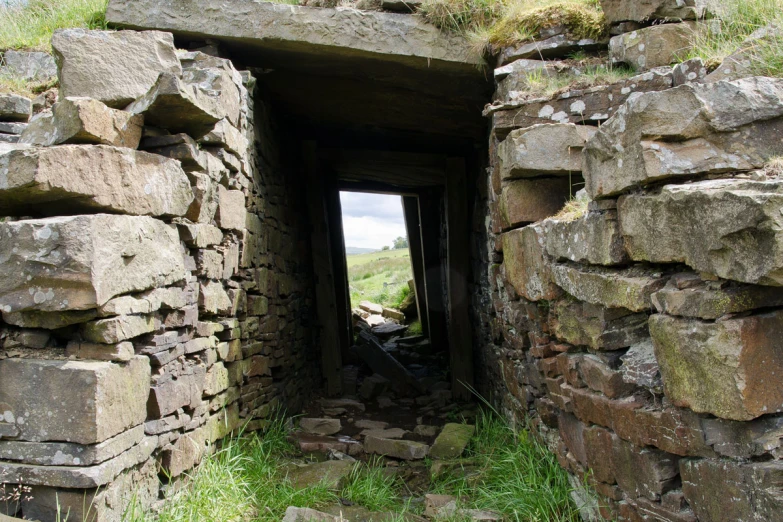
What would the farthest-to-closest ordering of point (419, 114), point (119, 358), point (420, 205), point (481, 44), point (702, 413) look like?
point (420, 205) < point (419, 114) < point (481, 44) < point (119, 358) < point (702, 413)

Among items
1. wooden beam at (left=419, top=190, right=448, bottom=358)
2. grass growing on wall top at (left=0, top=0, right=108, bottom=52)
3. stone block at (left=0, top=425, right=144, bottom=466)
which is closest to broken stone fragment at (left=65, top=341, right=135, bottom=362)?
stone block at (left=0, top=425, right=144, bottom=466)

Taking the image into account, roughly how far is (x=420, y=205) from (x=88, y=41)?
6498mm

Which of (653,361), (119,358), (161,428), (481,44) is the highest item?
(481,44)

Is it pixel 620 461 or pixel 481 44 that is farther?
pixel 481 44

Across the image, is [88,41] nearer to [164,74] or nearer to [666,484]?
[164,74]

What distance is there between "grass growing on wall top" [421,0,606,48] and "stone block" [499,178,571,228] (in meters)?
1.46

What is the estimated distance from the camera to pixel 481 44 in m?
5.14

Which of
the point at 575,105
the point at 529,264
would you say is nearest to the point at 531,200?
the point at 529,264

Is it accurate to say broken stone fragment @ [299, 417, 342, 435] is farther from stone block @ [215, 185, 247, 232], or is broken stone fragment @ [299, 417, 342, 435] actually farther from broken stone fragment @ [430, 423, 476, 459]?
stone block @ [215, 185, 247, 232]

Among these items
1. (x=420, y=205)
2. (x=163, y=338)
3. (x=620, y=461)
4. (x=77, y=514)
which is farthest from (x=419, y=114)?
(x=77, y=514)

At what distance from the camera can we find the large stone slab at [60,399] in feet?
8.79

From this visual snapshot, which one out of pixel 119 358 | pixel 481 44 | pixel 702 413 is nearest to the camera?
pixel 702 413

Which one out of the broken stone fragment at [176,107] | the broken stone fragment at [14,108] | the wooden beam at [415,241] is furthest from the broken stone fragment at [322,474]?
the wooden beam at [415,241]

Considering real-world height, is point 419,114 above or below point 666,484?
above
